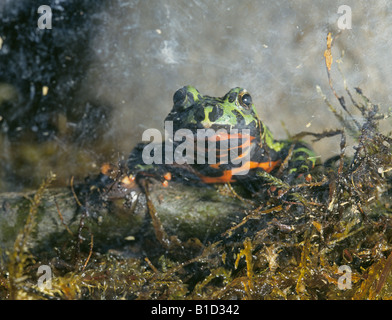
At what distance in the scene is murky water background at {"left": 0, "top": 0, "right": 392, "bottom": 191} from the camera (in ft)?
15.4

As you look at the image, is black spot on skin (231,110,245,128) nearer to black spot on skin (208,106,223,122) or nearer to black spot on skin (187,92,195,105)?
black spot on skin (208,106,223,122)

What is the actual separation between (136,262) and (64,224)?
2.47ft

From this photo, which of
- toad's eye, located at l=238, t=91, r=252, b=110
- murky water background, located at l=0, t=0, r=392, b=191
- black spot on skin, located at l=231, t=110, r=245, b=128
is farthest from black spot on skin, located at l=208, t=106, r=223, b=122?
murky water background, located at l=0, t=0, r=392, b=191

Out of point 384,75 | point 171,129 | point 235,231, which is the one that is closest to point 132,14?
point 171,129

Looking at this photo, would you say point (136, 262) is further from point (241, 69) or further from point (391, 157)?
point (241, 69)

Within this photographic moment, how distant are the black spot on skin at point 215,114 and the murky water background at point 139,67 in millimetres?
2056

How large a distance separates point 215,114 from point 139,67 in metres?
3.27

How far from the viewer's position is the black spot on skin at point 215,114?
3.00m

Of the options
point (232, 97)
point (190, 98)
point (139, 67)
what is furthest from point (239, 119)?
point (139, 67)

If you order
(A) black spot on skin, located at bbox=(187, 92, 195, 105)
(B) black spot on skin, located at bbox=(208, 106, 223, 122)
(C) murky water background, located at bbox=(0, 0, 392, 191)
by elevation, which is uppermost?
(C) murky water background, located at bbox=(0, 0, 392, 191)

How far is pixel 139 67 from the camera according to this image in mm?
5836

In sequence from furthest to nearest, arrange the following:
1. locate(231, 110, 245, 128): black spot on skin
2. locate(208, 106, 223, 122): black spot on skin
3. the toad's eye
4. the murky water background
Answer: the murky water background → the toad's eye → locate(231, 110, 245, 128): black spot on skin → locate(208, 106, 223, 122): black spot on skin

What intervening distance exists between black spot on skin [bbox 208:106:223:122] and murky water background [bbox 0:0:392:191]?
2.06m

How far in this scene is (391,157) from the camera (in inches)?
108
